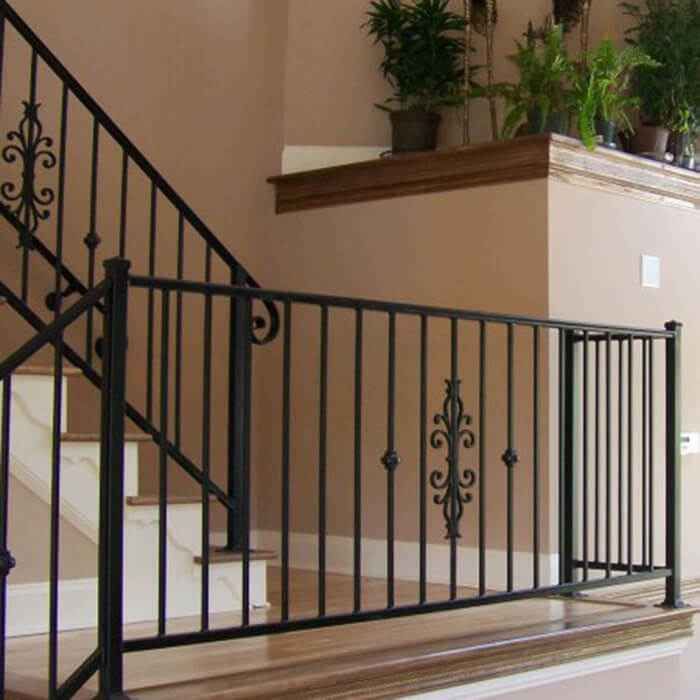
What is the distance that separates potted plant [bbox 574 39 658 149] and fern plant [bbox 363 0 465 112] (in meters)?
0.58

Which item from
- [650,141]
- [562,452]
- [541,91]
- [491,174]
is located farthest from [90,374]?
[650,141]

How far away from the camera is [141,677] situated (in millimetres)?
3328

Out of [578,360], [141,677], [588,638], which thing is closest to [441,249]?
[578,360]

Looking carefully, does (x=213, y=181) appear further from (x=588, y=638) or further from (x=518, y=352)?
(x=588, y=638)

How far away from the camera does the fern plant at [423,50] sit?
5878 mm

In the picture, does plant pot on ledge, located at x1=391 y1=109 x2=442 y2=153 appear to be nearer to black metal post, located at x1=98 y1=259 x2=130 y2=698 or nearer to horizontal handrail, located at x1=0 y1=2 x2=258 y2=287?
horizontal handrail, located at x1=0 y1=2 x2=258 y2=287

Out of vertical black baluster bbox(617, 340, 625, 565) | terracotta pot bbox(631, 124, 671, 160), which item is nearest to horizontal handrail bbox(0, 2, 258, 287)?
vertical black baluster bbox(617, 340, 625, 565)

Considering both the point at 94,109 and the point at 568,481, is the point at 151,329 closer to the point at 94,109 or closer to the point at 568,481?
the point at 94,109

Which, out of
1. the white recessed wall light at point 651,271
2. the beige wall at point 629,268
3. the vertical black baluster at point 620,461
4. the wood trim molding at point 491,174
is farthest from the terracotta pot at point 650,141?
the vertical black baluster at point 620,461

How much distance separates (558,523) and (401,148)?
175cm

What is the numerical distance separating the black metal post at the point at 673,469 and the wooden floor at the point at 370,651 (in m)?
0.13

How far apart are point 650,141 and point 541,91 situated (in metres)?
0.62

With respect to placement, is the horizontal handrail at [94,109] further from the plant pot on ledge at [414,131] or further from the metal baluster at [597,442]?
the plant pot on ledge at [414,131]

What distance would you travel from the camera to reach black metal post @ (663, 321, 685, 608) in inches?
189
